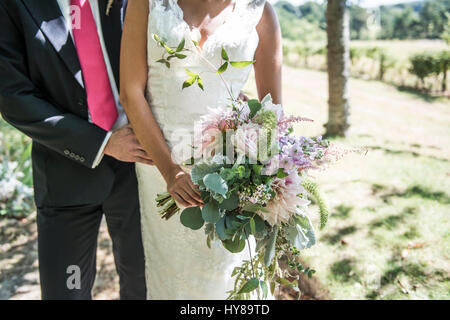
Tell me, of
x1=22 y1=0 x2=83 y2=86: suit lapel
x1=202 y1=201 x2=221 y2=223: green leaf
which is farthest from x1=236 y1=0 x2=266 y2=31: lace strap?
x1=202 y1=201 x2=221 y2=223: green leaf

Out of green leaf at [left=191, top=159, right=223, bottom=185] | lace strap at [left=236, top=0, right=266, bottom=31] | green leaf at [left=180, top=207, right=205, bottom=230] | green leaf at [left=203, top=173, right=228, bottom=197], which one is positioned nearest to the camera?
green leaf at [left=203, top=173, right=228, bottom=197]

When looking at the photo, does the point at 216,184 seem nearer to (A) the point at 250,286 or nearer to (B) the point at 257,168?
(B) the point at 257,168

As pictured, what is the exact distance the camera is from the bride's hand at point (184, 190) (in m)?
1.55

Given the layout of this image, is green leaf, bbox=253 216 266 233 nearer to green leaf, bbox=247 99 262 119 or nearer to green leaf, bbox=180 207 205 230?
green leaf, bbox=180 207 205 230

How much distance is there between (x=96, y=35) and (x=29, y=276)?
8.30ft

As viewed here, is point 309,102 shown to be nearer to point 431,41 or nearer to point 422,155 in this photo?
point 431,41

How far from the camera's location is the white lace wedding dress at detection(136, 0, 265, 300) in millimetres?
1827

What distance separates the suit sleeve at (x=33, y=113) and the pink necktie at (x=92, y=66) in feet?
0.36

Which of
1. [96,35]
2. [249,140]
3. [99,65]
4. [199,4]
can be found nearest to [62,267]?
[99,65]

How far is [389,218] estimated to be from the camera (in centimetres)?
358

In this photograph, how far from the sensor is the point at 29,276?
344cm

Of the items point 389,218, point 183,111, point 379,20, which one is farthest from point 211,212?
point 379,20

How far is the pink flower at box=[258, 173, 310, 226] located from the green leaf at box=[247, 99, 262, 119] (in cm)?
27

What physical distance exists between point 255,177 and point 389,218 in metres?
2.68
